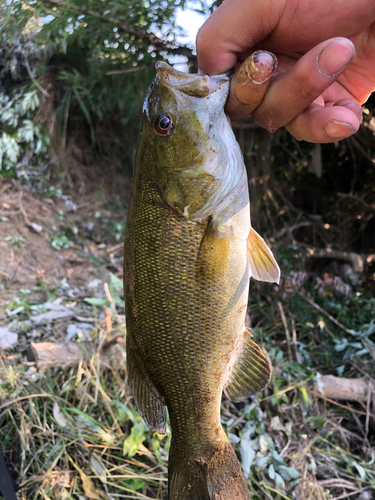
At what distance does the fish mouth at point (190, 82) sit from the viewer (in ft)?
3.91

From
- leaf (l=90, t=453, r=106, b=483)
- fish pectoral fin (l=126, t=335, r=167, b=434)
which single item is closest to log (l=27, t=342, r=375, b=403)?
leaf (l=90, t=453, r=106, b=483)

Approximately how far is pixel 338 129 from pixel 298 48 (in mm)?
466

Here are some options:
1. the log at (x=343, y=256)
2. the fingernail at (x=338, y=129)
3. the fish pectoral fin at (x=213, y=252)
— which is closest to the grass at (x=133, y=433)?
the log at (x=343, y=256)

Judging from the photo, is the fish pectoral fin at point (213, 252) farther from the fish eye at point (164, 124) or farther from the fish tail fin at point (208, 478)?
the fish tail fin at point (208, 478)

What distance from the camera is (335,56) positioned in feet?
3.65

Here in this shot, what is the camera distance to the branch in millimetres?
3100

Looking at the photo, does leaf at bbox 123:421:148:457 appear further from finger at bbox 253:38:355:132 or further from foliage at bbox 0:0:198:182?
foliage at bbox 0:0:198:182

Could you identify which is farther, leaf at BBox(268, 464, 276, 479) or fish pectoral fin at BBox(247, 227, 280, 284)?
leaf at BBox(268, 464, 276, 479)

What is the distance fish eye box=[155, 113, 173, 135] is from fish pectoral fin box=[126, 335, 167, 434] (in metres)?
0.83

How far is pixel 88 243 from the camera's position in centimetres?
486

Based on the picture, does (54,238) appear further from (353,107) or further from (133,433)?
(353,107)

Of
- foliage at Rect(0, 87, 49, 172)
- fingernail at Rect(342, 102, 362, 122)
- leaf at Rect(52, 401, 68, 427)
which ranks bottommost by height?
leaf at Rect(52, 401, 68, 427)

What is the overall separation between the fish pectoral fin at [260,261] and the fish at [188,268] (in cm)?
6

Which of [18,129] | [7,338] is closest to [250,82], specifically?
[7,338]
